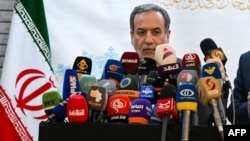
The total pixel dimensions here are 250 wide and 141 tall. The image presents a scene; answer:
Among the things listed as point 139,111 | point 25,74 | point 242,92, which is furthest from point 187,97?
point 25,74

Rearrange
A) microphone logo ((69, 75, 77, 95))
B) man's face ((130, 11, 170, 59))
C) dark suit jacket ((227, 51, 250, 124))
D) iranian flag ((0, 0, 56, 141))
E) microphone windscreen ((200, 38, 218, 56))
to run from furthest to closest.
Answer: iranian flag ((0, 0, 56, 141))
man's face ((130, 11, 170, 59))
dark suit jacket ((227, 51, 250, 124))
microphone windscreen ((200, 38, 218, 56))
microphone logo ((69, 75, 77, 95))

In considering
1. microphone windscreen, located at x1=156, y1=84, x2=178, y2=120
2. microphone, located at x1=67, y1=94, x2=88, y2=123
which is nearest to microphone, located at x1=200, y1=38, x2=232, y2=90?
microphone windscreen, located at x1=156, y1=84, x2=178, y2=120

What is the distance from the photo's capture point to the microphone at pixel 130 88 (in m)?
1.43

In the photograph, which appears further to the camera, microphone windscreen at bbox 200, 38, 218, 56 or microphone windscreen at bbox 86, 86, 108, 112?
microphone windscreen at bbox 200, 38, 218, 56

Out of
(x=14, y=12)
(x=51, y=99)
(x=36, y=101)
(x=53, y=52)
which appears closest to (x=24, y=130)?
(x=36, y=101)

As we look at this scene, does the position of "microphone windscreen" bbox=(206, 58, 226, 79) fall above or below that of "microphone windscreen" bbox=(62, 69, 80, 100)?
above

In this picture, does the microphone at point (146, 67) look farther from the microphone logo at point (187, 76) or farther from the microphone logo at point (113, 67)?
the microphone logo at point (187, 76)

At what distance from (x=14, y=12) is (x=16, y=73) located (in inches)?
14.0

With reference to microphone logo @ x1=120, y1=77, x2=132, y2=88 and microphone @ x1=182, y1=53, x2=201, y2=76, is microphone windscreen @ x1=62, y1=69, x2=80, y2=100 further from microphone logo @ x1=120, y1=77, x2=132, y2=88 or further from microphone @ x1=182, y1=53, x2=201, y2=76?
microphone @ x1=182, y1=53, x2=201, y2=76

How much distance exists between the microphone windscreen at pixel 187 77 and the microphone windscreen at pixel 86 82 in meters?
0.25

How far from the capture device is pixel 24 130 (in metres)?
2.79

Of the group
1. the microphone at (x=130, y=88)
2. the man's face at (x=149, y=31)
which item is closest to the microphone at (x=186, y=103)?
the microphone at (x=130, y=88)

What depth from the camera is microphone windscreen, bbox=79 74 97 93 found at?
1469 millimetres

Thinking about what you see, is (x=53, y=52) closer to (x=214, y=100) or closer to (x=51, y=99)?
(x=51, y=99)
